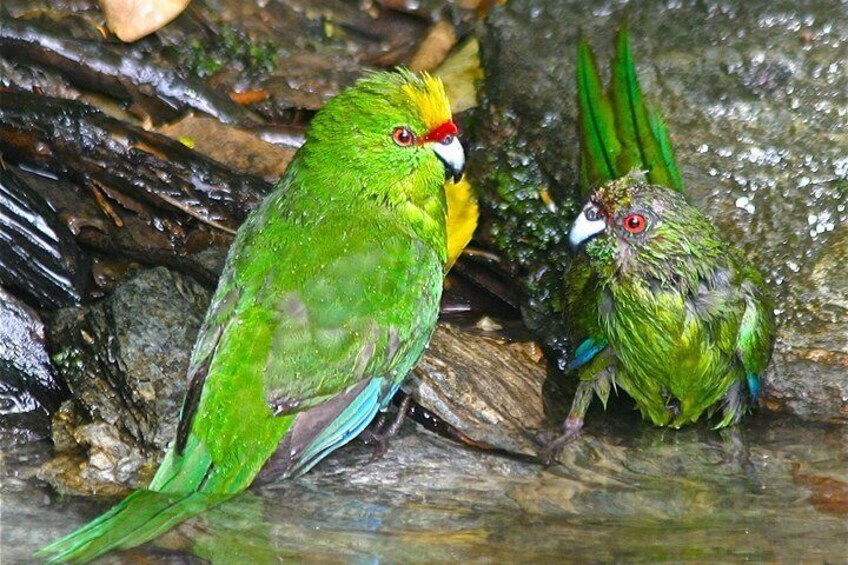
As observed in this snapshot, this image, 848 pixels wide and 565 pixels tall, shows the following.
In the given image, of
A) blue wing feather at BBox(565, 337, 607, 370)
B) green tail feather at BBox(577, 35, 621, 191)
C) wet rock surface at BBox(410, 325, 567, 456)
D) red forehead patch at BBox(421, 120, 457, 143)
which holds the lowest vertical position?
wet rock surface at BBox(410, 325, 567, 456)

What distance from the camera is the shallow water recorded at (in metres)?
3.80

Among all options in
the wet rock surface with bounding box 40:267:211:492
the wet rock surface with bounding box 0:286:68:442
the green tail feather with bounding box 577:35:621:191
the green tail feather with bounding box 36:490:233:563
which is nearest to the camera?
the green tail feather with bounding box 36:490:233:563

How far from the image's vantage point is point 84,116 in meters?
5.66

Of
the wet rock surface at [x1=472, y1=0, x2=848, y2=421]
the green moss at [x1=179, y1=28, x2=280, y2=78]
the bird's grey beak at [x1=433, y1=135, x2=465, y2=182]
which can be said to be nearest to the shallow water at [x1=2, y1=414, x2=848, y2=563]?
the wet rock surface at [x1=472, y1=0, x2=848, y2=421]

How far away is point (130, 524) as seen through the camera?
3.82m

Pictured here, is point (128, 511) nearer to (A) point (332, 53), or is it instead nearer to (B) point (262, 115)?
(B) point (262, 115)

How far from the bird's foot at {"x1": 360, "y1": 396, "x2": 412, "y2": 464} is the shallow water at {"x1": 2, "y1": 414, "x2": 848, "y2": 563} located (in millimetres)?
38

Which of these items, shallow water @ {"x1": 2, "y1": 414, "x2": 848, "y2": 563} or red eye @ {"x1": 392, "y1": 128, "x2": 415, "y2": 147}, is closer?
shallow water @ {"x1": 2, "y1": 414, "x2": 848, "y2": 563}

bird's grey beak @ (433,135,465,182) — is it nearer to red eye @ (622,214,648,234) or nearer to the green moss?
red eye @ (622,214,648,234)

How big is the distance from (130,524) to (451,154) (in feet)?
5.91

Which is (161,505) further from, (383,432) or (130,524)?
(383,432)

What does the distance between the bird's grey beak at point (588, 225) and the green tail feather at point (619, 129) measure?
0.42 metres

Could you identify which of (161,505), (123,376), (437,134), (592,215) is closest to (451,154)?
(437,134)

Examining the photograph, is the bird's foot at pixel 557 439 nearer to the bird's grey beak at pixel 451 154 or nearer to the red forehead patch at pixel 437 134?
the bird's grey beak at pixel 451 154
